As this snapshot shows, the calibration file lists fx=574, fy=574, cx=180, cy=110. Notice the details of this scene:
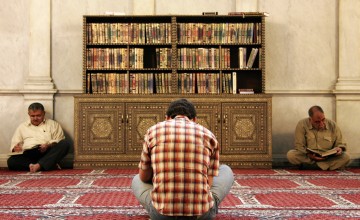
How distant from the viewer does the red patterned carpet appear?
350cm

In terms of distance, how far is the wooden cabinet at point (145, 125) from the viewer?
641 cm

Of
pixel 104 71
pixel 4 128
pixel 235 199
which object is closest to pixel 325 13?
pixel 104 71

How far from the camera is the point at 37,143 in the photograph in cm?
647

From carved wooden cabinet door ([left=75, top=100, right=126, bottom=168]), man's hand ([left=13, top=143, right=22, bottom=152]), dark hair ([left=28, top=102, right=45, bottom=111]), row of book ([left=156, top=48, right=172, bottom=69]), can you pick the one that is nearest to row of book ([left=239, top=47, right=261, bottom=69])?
row of book ([left=156, top=48, right=172, bottom=69])

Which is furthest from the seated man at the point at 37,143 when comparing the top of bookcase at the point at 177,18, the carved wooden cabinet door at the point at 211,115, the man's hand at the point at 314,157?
the man's hand at the point at 314,157

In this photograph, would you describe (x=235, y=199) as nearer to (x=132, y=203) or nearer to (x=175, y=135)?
(x=132, y=203)

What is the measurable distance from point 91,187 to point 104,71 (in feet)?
7.26

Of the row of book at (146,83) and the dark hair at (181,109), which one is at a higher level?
the row of book at (146,83)

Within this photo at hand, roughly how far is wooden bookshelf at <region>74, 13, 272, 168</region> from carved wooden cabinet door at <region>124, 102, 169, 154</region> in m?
0.01

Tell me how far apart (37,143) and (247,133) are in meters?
2.37

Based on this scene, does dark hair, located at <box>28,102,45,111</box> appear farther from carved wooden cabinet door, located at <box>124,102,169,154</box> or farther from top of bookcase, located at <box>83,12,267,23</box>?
top of bookcase, located at <box>83,12,267,23</box>

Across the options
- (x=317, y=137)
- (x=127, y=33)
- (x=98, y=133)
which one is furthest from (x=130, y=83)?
(x=317, y=137)

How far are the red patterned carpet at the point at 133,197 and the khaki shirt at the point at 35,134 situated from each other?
512 millimetres

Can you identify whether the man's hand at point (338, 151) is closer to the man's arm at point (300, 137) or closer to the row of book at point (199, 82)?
the man's arm at point (300, 137)
